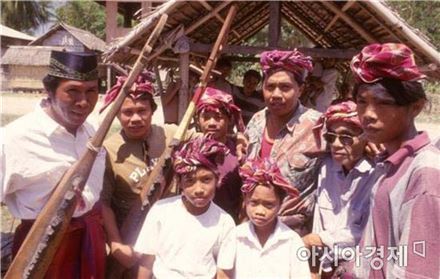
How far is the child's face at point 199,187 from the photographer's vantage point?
118 inches

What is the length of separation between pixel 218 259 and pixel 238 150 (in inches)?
35.2

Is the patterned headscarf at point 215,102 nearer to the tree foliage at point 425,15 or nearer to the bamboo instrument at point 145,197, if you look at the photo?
the bamboo instrument at point 145,197

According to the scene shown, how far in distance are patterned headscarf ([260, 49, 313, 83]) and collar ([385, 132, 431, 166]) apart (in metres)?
1.35

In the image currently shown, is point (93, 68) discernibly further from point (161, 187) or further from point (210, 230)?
point (210, 230)

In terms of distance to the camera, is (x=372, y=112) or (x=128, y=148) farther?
(x=128, y=148)

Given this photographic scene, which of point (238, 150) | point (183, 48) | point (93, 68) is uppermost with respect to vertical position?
point (183, 48)

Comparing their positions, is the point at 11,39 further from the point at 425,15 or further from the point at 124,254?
the point at 124,254

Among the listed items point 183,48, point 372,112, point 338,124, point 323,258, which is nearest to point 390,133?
point 372,112

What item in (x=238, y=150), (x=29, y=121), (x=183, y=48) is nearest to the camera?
Answer: (x=29, y=121)

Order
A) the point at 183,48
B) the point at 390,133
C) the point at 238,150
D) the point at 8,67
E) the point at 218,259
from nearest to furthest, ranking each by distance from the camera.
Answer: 1. the point at 390,133
2. the point at 218,259
3. the point at 238,150
4. the point at 183,48
5. the point at 8,67

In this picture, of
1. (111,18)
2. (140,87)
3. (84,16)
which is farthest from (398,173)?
(84,16)

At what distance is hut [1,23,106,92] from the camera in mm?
25770

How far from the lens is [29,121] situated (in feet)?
8.96

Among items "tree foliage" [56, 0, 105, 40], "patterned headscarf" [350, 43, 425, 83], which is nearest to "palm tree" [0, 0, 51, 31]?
"tree foliage" [56, 0, 105, 40]
